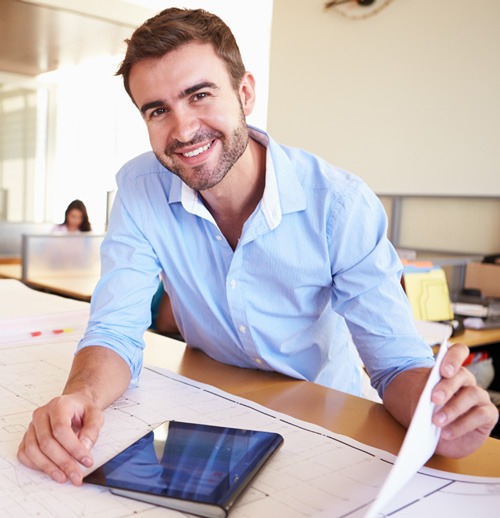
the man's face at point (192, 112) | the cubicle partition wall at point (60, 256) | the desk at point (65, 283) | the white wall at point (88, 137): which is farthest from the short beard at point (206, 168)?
the white wall at point (88, 137)

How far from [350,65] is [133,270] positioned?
12.5 ft

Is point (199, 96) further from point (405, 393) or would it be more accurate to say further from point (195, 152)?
point (405, 393)

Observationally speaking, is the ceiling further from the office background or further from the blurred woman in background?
the blurred woman in background

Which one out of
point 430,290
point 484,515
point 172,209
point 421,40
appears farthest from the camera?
point 421,40

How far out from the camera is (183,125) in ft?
3.82

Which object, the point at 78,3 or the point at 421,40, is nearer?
the point at 421,40

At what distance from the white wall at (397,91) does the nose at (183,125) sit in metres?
3.11

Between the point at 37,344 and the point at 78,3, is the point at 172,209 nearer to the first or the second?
the point at 37,344

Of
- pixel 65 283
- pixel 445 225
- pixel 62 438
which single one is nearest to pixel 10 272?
pixel 65 283

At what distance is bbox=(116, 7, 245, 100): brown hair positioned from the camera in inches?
44.6

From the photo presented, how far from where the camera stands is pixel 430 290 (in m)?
2.42

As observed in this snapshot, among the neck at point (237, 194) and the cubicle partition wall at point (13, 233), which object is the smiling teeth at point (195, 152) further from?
the cubicle partition wall at point (13, 233)

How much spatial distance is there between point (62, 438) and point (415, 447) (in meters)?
0.42

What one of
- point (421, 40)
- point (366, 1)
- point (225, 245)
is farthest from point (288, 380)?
point (366, 1)
